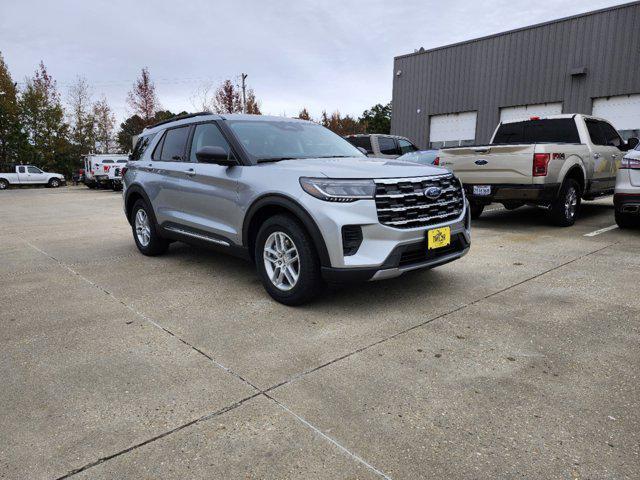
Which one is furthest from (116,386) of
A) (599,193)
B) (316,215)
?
(599,193)

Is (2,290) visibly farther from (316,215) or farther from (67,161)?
(67,161)

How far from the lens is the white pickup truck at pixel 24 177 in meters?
30.0

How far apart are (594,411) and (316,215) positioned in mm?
2140

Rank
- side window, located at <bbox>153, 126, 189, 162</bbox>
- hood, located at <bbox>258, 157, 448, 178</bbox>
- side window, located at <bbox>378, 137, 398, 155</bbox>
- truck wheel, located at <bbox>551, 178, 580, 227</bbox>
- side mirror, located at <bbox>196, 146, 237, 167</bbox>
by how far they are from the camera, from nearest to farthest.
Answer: hood, located at <bbox>258, 157, 448, 178</bbox>, side mirror, located at <bbox>196, 146, 237, 167</bbox>, side window, located at <bbox>153, 126, 189, 162</bbox>, truck wheel, located at <bbox>551, 178, 580, 227</bbox>, side window, located at <bbox>378, 137, 398, 155</bbox>

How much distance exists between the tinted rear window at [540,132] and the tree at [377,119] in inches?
1872

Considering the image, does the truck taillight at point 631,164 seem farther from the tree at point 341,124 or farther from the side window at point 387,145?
the tree at point 341,124

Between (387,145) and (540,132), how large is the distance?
4647 millimetres

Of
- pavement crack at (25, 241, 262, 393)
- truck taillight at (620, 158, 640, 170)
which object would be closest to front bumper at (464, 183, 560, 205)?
truck taillight at (620, 158, 640, 170)

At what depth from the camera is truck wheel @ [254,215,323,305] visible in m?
3.74

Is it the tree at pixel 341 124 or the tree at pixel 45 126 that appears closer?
the tree at pixel 45 126

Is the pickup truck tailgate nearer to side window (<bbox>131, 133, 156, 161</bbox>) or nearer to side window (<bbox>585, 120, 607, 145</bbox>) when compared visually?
side window (<bbox>585, 120, 607, 145</bbox>)

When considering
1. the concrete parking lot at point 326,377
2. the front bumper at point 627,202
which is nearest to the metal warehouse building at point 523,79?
the front bumper at point 627,202

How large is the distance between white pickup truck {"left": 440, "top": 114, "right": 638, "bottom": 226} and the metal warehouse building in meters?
9.78

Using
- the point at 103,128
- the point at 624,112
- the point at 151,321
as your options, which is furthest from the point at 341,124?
the point at 151,321
